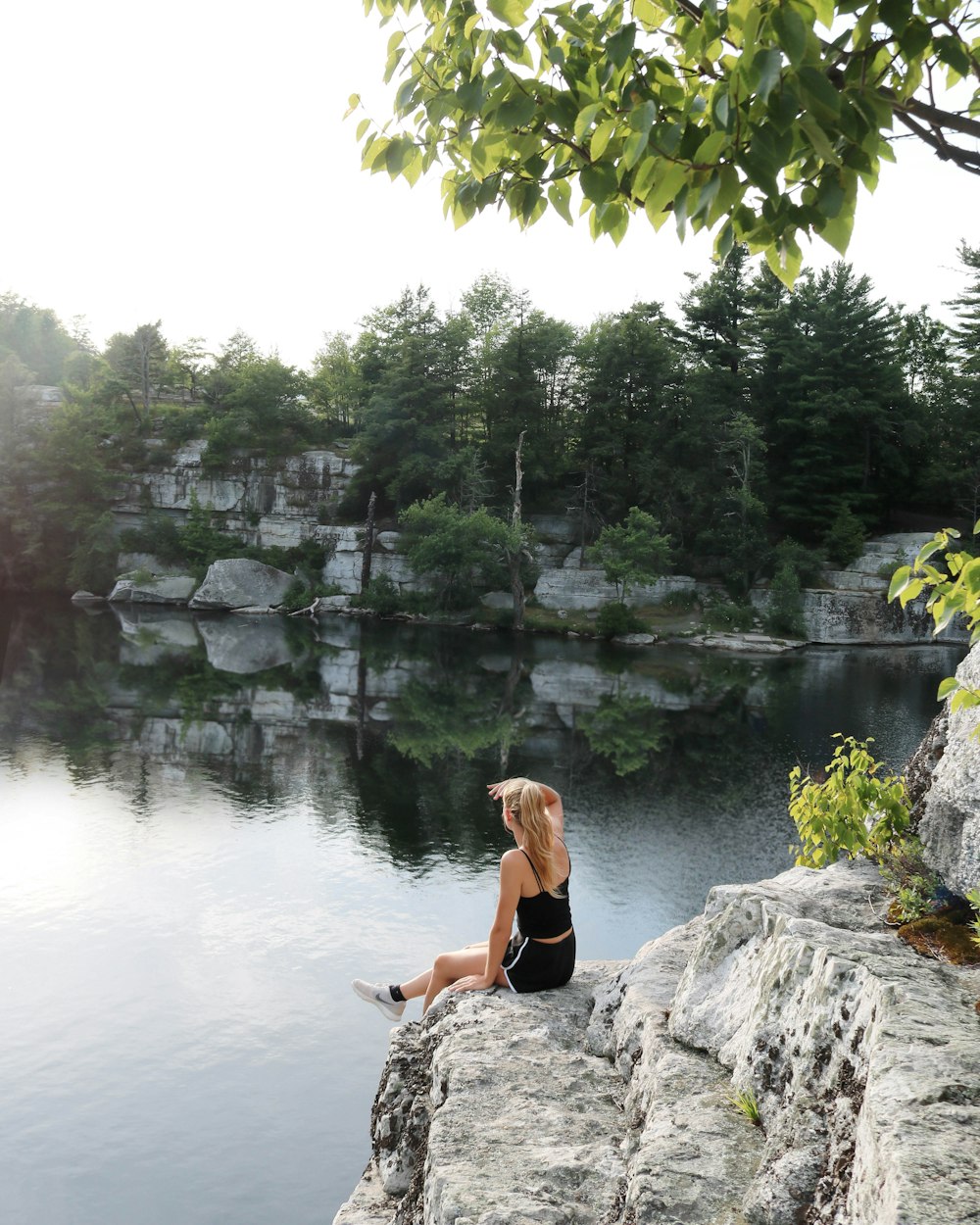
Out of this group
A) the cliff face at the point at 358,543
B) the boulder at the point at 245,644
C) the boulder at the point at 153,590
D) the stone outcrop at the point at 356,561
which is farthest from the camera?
the stone outcrop at the point at 356,561

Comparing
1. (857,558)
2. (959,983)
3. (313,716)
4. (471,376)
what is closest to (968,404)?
(857,558)

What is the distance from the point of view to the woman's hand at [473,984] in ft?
17.4

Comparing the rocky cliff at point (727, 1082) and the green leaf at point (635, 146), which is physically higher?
the green leaf at point (635, 146)

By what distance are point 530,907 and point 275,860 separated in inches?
277

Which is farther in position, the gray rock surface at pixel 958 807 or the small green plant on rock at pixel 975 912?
the gray rock surface at pixel 958 807

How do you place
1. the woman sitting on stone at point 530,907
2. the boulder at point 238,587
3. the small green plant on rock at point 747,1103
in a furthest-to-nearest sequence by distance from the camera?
1. the boulder at point 238,587
2. the woman sitting on stone at point 530,907
3. the small green plant on rock at point 747,1103

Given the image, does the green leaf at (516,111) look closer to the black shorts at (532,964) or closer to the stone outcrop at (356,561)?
the black shorts at (532,964)

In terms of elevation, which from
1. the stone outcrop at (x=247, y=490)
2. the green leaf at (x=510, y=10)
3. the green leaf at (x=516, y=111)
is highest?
the stone outcrop at (x=247, y=490)

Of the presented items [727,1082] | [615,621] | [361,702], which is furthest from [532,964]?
[615,621]

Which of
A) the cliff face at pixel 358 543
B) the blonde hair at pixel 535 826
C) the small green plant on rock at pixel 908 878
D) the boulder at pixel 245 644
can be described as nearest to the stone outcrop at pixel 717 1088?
the small green plant on rock at pixel 908 878

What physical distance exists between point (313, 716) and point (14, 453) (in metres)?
31.0

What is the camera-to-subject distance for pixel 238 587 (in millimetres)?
41469

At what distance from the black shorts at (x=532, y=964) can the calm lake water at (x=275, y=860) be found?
2064 mm

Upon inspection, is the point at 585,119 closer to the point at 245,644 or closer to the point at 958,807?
the point at 958,807
